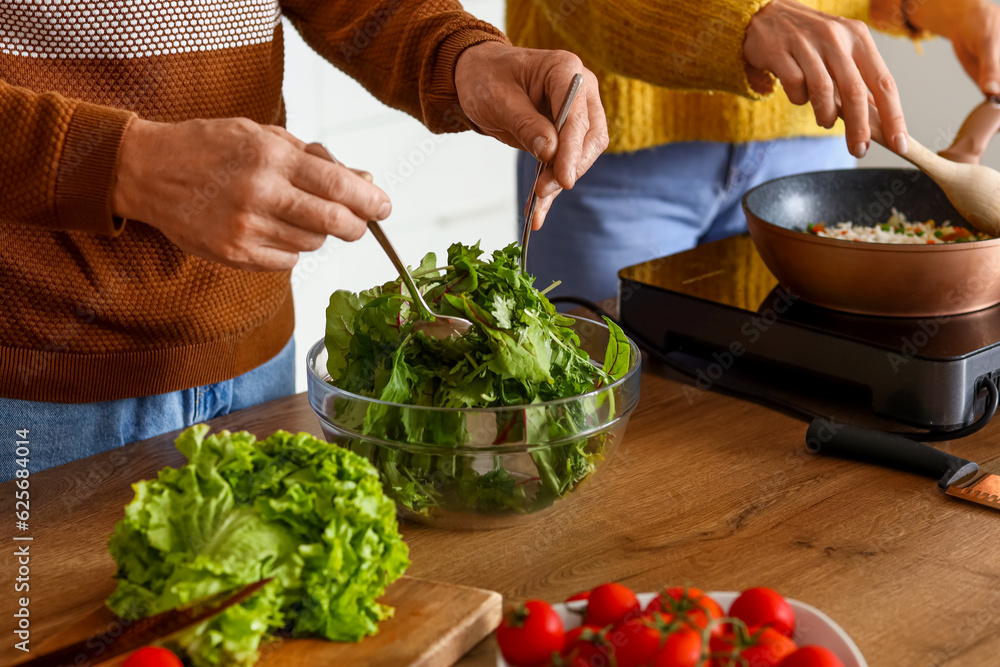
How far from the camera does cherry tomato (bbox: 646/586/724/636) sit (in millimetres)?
643

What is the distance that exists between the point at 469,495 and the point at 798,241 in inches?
23.6


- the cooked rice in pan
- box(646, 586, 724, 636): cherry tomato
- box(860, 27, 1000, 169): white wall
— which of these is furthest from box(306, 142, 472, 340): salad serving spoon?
box(860, 27, 1000, 169): white wall

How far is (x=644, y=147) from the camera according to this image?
1.82 m

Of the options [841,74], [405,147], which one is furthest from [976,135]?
[405,147]

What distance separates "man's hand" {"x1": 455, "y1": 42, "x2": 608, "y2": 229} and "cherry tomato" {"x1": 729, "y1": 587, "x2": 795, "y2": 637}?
0.50 metres

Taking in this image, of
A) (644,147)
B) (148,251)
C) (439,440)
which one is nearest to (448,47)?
(148,251)

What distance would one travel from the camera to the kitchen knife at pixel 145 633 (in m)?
0.69

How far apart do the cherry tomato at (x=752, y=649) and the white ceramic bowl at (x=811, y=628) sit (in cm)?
4

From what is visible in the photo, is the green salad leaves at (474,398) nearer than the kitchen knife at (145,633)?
No

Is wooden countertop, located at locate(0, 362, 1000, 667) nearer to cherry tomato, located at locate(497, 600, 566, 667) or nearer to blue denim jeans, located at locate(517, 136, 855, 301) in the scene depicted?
cherry tomato, located at locate(497, 600, 566, 667)

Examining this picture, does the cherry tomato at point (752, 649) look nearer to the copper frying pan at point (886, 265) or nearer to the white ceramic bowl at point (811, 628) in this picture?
the white ceramic bowl at point (811, 628)

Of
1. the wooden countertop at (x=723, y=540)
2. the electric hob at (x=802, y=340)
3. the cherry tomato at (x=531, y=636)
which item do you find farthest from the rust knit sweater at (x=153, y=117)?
the cherry tomato at (x=531, y=636)

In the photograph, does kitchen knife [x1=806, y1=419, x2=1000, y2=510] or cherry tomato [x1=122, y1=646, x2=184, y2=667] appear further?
kitchen knife [x1=806, y1=419, x2=1000, y2=510]

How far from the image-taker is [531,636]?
26.3 inches
